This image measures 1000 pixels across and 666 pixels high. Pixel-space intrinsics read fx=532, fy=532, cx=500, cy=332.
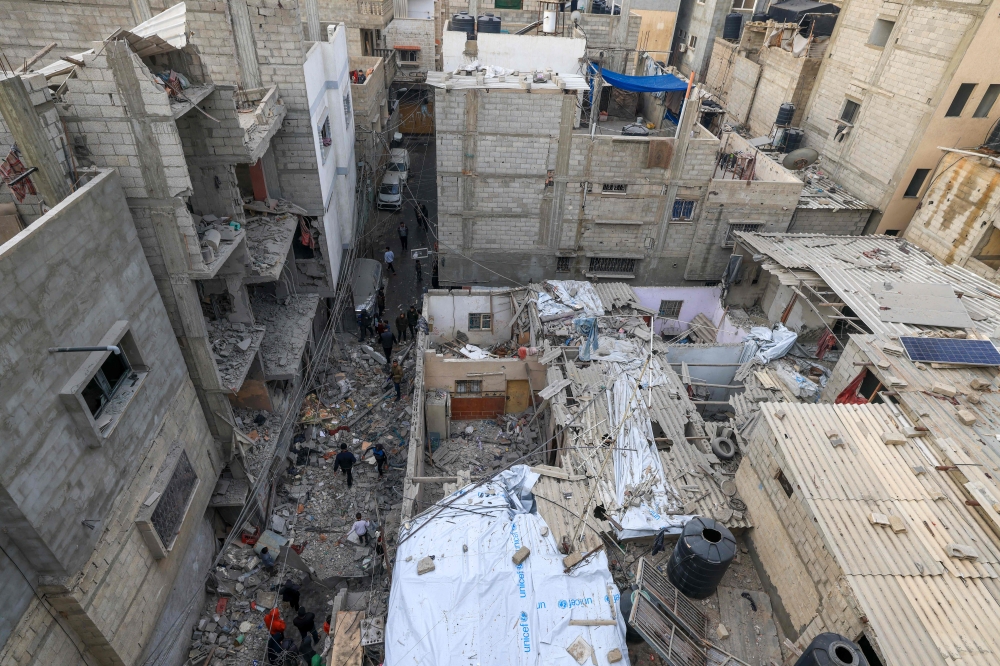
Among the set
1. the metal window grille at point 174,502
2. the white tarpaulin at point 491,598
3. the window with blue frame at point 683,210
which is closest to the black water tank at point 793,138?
the window with blue frame at point 683,210

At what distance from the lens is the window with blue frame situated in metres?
20.6

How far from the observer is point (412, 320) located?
2109 centimetres

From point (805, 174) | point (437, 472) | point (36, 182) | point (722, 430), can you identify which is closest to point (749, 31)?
point (805, 174)

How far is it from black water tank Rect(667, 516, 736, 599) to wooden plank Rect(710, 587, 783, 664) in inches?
22.0

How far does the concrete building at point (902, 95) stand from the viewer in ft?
58.5

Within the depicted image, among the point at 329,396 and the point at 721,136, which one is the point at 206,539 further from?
the point at 721,136

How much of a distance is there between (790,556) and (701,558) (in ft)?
6.73

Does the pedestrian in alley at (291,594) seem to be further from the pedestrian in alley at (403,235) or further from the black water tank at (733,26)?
the black water tank at (733,26)

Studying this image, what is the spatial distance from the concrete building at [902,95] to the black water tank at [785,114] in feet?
5.66

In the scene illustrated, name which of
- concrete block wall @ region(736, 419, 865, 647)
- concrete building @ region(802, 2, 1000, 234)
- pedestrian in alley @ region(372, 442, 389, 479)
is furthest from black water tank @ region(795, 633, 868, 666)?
concrete building @ region(802, 2, 1000, 234)

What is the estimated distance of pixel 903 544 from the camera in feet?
29.4

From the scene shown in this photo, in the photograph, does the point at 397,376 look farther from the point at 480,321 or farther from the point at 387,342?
the point at 480,321

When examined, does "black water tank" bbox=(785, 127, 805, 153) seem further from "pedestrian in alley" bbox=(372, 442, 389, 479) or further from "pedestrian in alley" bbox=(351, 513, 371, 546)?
"pedestrian in alley" bbox=(351, 513, 371, 546)

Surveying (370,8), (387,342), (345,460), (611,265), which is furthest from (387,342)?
(370,8)
